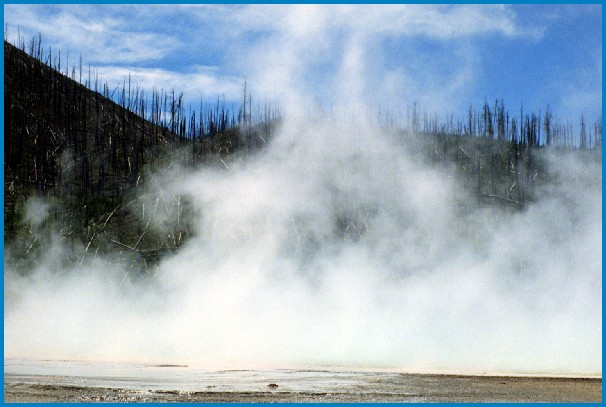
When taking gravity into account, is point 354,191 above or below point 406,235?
above

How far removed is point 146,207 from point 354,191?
18.5m

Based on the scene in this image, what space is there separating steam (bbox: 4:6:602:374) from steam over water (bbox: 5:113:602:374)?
160mm

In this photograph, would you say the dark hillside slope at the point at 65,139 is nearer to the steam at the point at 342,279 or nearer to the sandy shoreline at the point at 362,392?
the steam at the point at 342,279

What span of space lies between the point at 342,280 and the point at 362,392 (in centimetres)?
3214

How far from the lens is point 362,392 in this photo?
2269 centimetres

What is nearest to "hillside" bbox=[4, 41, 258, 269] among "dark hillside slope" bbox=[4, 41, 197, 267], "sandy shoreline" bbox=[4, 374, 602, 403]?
"dark hillside slope" bbox=[4, 41, 197, 267]

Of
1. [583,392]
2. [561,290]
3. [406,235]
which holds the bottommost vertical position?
[583,392]

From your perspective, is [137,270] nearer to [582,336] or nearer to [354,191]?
[354,191]

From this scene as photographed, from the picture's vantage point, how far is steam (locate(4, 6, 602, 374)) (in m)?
37.9

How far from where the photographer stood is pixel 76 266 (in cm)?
6238

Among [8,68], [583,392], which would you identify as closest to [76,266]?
[8,68]

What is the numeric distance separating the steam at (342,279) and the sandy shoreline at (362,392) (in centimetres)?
544

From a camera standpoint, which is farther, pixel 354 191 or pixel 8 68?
pixel 8 68

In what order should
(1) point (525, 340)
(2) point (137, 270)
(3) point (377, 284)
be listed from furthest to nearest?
(2) point (137, 270)
(3) point (377, 284)
(1) point (525, 340)
